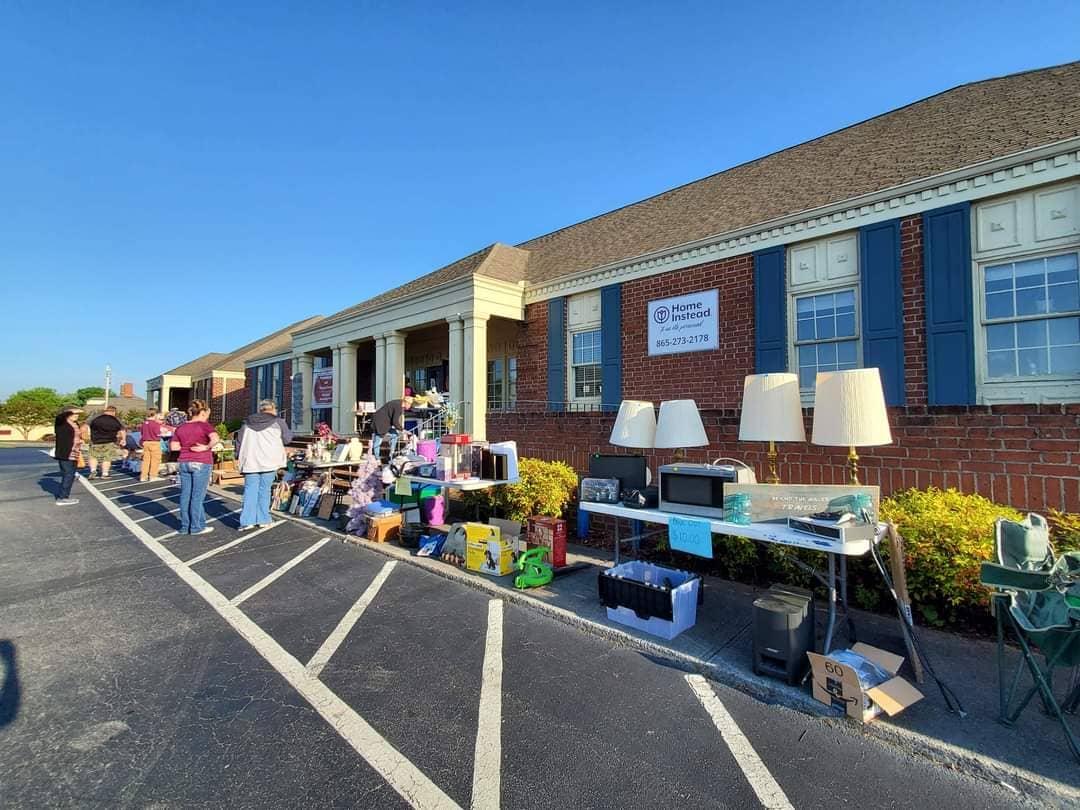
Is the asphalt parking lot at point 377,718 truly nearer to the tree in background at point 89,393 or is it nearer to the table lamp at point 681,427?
the table lamp at point 681,427

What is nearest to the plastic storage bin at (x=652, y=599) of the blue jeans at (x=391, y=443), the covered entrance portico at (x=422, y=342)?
the blue jeans at (x=391, y=443)

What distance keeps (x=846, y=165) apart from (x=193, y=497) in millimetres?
12014

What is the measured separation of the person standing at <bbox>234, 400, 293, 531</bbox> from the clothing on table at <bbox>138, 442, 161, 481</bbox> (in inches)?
378

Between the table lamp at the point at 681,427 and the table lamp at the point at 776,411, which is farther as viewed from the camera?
the table lamp at the point at 681,427

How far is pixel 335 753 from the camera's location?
2773 millimetres

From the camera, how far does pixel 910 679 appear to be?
3523 millimetres

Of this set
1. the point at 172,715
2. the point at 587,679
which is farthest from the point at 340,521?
the point at 587,679

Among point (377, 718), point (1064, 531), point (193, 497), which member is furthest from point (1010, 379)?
point (193, 497)

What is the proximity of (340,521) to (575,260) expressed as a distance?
7.59 metres

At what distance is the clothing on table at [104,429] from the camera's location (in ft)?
46.6

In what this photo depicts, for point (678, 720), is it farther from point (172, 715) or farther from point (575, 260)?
point (575, 260)

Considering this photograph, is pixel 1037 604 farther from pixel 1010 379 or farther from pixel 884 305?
pixel 884 305

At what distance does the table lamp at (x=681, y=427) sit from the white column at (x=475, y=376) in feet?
21.5

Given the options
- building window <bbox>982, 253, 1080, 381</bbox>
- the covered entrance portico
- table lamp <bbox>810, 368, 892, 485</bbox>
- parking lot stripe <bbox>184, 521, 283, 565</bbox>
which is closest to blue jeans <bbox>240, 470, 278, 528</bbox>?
parking lot stripe <bbox>184, 521, 283, 565</bbox>
